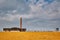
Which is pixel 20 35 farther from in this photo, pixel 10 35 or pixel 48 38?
pixel 48 38

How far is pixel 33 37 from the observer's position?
8234mm

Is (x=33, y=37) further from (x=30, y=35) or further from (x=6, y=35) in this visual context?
(x=6, y=35)

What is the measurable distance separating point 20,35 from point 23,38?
0.34 m

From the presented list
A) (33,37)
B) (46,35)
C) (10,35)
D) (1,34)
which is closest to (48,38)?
(46,35)

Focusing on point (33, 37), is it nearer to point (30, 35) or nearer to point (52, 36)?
point (30, 35)

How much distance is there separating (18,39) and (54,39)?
6.71ft

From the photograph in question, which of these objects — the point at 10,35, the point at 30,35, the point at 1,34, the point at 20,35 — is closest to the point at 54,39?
the point at 30,35

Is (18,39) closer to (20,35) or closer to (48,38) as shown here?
(20,35)

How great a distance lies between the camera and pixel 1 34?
8500mm

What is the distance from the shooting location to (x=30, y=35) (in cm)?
834

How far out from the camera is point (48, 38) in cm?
812

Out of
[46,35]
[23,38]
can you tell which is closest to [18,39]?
[23,38]

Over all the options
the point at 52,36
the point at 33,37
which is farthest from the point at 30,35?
the point at 52,36

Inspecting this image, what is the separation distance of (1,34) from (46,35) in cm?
268
